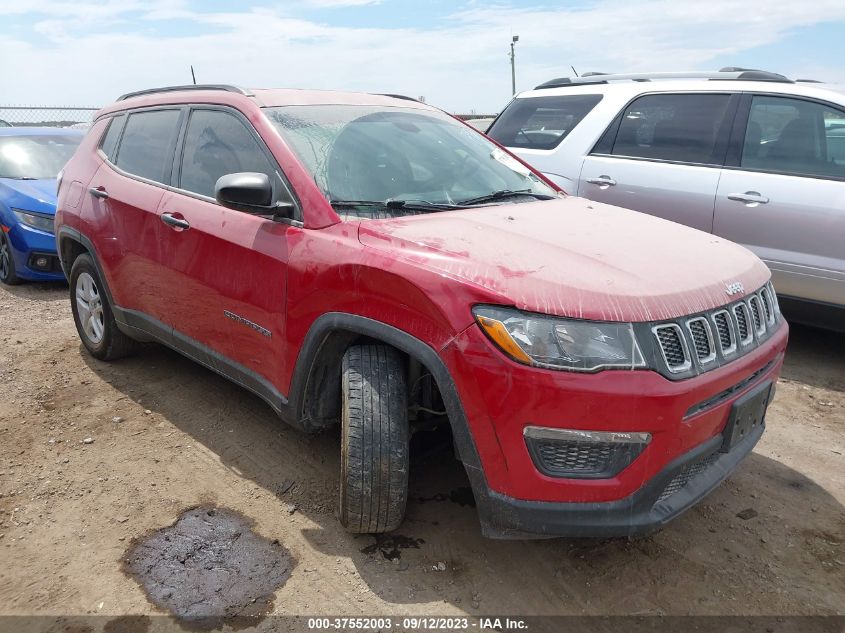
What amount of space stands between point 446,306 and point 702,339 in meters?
0.85

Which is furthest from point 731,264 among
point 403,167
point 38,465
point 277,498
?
point 38,465

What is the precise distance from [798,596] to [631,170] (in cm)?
335

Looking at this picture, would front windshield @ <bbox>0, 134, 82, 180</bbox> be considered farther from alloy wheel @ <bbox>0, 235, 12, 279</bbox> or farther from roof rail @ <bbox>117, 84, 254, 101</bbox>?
roof rail @ <bbox>117, 84, 254, 101</bbox>

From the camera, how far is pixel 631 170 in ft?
16.7

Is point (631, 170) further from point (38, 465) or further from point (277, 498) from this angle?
point (38, 465)

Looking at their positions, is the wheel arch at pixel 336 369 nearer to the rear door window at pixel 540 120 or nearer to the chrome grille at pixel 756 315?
the chrome grille at pixel 756 315

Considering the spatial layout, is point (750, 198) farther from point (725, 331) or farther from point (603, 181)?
point (725, 331)

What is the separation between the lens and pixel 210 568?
8.43 feet

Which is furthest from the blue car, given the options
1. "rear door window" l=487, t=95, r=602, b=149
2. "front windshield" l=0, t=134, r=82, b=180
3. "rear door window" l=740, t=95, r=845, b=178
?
"rear door window" l=740, t=95, r=845, b=178

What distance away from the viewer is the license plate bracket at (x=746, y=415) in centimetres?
236

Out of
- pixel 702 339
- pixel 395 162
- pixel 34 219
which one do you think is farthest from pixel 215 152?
pixel 34 219

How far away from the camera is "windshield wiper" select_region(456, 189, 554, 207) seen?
310 cm

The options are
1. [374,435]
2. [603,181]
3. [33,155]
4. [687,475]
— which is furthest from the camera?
[33,155]

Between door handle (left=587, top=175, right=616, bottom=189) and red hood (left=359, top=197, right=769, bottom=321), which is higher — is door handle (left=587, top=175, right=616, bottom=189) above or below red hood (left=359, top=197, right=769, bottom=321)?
below
